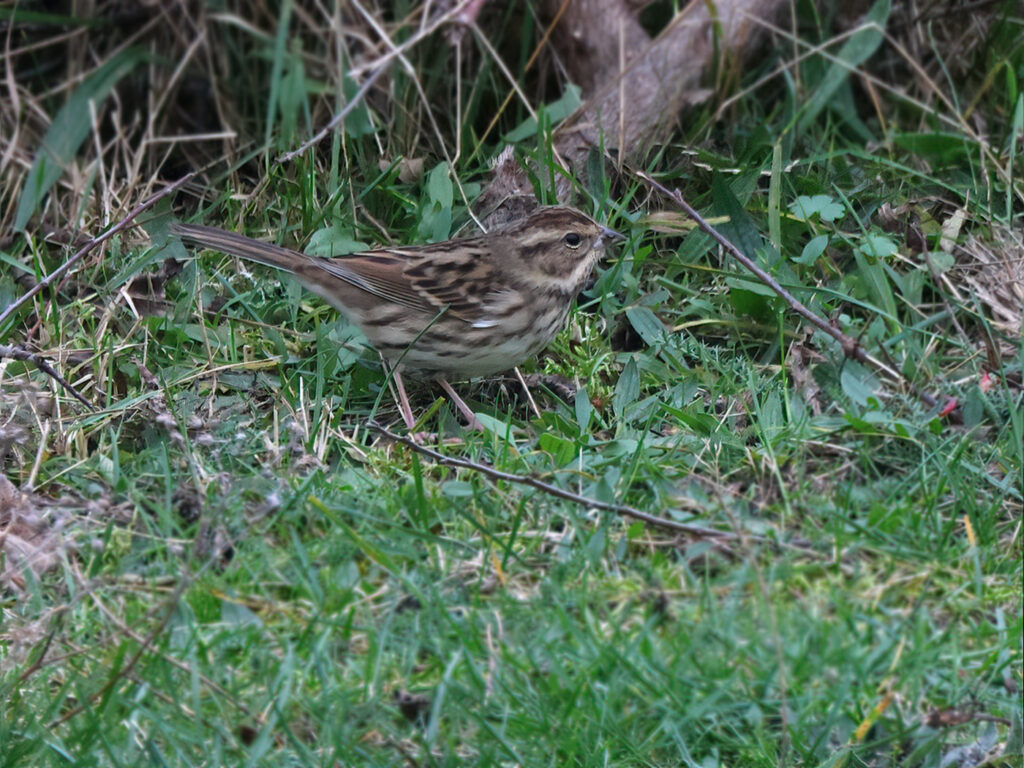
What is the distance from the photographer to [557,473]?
15.9 ft

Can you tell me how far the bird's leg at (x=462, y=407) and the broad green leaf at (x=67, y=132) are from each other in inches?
106

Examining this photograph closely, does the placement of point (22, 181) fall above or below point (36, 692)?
above

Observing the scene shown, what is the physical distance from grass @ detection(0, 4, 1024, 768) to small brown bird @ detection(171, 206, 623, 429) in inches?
9.7

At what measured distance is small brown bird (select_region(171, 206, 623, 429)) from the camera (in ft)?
18.5

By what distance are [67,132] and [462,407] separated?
3438mm

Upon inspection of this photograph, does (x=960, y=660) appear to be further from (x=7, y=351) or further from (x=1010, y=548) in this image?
(x=7, y=351)

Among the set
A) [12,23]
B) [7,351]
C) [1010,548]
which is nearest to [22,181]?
[12,23]

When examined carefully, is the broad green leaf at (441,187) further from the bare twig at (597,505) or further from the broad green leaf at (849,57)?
the bare twig at (597,505)

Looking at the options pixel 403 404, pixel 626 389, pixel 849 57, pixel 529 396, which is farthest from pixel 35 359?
pixel 849 57

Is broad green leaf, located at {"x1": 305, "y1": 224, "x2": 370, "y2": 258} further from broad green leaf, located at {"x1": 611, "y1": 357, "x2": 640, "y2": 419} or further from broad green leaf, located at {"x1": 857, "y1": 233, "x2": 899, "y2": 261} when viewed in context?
broad green leaf, located at {"x1": 857, "y1": 233, "x2": 899, "y2": 261}

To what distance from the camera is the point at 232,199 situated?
6648mm

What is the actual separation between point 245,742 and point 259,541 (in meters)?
0.85

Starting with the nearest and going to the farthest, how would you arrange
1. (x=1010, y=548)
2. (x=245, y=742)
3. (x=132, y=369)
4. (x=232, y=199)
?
(x=245, y=742) < (x=1010, y=548) < (x=132, y=369) < (x=232, y=199)

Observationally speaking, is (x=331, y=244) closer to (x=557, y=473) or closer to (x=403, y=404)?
(x=403, y=404)
